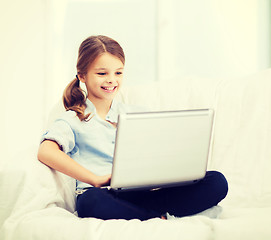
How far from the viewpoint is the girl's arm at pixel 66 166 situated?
1063 mm

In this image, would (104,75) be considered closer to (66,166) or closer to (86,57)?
(86,57)

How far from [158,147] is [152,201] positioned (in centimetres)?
22

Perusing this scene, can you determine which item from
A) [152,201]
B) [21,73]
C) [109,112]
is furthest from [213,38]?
[152,201]

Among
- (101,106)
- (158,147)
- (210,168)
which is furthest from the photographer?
(210,168)

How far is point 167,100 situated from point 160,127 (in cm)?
73

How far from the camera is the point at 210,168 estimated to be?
1502 mm

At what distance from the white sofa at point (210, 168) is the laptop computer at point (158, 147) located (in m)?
0.11

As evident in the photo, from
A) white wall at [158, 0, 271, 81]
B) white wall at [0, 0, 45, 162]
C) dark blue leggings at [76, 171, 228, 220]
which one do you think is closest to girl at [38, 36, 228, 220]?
dark blue leggings at [76, 171, 228, 220]

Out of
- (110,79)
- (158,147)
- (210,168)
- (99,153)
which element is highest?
(110,79)

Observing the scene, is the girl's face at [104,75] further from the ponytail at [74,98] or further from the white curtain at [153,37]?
the white curtain at [153,37]

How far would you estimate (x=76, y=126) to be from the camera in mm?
1249

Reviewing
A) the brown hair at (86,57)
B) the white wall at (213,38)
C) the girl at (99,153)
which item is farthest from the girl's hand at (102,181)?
the white wall at (213,38)

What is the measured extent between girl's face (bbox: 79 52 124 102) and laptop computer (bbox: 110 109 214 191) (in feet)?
1.40

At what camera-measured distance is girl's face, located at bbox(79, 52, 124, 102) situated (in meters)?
1.30
